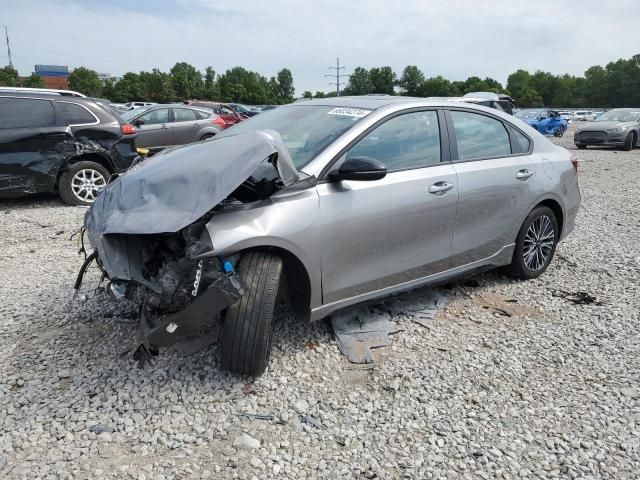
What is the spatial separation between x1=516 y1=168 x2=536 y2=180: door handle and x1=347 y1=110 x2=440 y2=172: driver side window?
2.97 ft

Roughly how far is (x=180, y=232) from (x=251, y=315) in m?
0.63

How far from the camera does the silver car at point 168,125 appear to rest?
40.7 feet

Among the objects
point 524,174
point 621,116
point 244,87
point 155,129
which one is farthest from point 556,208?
point 244,87

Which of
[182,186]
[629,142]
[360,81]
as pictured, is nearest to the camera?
[182,186]

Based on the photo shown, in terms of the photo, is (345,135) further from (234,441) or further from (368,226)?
(234,441)

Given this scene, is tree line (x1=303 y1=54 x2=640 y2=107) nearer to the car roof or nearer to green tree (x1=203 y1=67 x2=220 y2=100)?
green tree (x1=203 y1=67 x2=220 y2=100)

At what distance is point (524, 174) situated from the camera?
171 inches

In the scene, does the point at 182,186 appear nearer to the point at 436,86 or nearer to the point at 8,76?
the point at 8,76

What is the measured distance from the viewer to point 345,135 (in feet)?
11.0

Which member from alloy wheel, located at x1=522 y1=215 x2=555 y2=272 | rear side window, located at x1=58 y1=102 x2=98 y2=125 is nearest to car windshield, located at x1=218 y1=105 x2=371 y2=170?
alloy wheel, located at x1=522 y1=215 x2=555 y2=272

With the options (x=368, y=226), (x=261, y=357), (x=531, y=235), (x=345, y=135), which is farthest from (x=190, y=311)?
(x=531, y=235)

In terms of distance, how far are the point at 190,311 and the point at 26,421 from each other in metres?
1.04

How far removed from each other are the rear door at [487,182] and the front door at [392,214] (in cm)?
14

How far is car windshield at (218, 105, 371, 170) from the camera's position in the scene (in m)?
3.36
